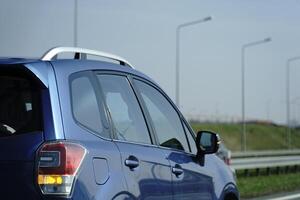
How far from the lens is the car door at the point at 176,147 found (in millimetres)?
5086

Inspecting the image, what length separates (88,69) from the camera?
14.6ft

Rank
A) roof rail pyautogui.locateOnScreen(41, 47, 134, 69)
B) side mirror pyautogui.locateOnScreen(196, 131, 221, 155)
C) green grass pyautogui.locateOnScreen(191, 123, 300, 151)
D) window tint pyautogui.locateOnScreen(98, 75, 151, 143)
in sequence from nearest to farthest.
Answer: roof rail pyautogui.locateOnScreen(41, 47, 134, 69)
window tint pyautogui.locateOnScreen(98, 75, 151, 143)
side mirror pyautogui.locateOnScreen(196, 131, 221, 155)
green grass pyautogui.locateOnScreen(191, 123, 300, 151)

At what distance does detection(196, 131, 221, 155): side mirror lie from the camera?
561 cm

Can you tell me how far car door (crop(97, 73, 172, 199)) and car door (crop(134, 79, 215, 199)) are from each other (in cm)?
15

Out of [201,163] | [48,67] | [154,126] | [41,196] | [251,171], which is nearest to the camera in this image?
[41,196]

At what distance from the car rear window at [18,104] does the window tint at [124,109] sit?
0.67m

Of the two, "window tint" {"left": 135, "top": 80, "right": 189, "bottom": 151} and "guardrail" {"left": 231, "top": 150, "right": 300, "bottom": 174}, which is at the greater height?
"window tint" {"left": 135, "top": 80, "right": 189, "bottom": 151}

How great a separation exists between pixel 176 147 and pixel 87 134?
1.40 metres

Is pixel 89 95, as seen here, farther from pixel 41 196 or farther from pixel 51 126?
pixel 41 196

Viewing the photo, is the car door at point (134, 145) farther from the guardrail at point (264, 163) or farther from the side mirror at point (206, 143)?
the guardrail at point (264, 163)

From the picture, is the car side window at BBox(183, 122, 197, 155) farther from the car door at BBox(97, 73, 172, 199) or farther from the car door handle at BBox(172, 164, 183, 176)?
the car door at BBox(97, 73, 172, 199)

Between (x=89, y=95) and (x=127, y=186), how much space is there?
2.16 ft

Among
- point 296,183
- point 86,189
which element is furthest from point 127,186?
point 296,183

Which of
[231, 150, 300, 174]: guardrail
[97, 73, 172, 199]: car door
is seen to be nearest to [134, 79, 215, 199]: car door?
[97, 73, 172, 199]: car door
